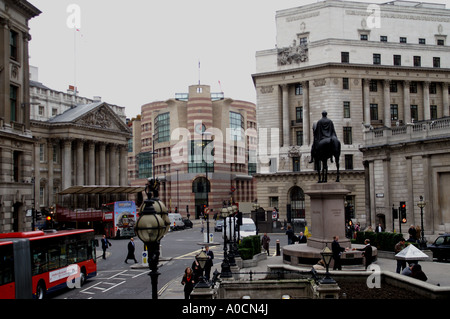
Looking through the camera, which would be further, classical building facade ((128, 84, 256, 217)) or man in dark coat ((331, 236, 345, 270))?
classical building facade ((128, 84, 256, 217))

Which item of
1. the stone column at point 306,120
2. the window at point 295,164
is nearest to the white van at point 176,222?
the window at point 295,164

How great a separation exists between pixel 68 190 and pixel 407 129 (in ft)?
132

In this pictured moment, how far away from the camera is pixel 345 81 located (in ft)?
200

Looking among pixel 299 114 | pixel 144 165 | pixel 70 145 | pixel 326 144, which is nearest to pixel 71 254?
pixel 326 144

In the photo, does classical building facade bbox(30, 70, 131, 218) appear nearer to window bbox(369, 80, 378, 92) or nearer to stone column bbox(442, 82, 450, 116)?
window bbox(369, 80, 378, 92)

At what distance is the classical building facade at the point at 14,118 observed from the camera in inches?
1283

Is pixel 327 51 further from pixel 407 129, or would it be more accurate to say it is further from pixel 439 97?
pixel 407 129

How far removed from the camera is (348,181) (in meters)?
59.8

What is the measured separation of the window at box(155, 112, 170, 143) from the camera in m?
94.8

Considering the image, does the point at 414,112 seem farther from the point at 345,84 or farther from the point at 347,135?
the point at 345,84

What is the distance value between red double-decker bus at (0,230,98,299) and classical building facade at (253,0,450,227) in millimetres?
40021

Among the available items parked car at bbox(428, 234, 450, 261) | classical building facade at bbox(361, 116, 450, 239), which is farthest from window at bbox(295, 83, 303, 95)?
parked car at bbox(428, 234, 450, 261)
